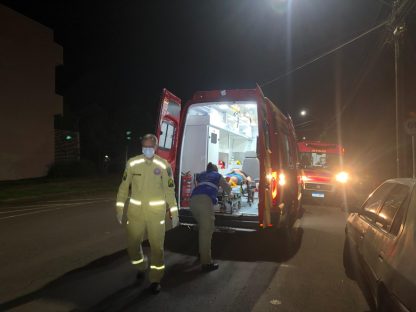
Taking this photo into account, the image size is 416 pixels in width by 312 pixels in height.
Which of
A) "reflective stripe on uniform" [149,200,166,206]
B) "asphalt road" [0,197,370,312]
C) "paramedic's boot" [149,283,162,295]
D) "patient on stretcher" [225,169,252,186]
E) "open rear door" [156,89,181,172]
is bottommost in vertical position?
"asphalt road" [0,197,370,312]

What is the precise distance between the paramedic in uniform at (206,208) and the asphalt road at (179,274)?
0.84 feet

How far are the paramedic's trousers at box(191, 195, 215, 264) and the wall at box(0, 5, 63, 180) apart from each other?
24270 millimetres

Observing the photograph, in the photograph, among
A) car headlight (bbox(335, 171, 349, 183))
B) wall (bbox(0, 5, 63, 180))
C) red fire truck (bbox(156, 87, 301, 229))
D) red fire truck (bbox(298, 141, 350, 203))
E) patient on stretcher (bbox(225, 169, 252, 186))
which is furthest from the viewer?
wall (bbox(0, 5, 63, 180))

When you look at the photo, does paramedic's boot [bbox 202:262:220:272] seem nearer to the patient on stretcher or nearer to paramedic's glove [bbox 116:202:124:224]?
paramedic's glove [bbox 116:202:124:224]

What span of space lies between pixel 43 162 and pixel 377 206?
29932 millimetres

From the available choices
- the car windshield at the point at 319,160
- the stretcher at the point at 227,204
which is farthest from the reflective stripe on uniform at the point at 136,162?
the car windshield at the point at 319,160

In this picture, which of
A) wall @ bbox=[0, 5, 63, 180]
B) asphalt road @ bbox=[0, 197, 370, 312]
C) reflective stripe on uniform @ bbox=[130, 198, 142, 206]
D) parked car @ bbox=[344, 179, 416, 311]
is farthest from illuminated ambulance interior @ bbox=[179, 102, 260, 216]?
wall @ bbox=[0, 5, 63, 180]

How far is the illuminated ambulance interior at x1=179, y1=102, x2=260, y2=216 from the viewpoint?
852cm

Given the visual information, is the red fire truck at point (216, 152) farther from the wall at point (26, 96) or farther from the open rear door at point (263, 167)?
the wall at point (26, 96)

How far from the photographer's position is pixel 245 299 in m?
5.09

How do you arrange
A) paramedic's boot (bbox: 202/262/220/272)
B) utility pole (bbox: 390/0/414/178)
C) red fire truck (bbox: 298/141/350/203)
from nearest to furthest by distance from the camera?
paramedic's boot (bbox: 202/262/220/272) → utility pole (bbox: 390/0/414/178) → red fire truck (bbox: 298/141/350/203)

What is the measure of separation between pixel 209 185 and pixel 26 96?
2686 cm

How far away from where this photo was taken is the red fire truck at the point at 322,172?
15969 millimetres

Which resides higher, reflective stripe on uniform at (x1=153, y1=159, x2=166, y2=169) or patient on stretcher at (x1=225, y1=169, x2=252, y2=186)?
reflective stripe on uniform at (x1=153, y1=159, x2=166, y2=169)
